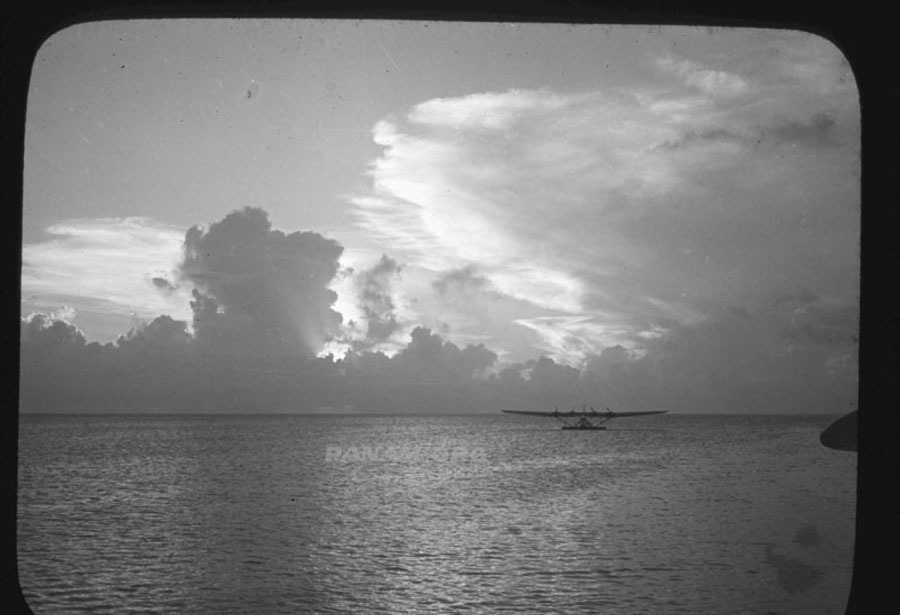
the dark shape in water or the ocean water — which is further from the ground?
the dark shape in water

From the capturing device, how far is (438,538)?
57.2 ft

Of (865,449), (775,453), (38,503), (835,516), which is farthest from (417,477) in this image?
(865,449)

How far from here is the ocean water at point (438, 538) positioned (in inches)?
464

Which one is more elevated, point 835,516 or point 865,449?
point 865,449

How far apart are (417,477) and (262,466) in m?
7.73

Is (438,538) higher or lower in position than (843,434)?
lower

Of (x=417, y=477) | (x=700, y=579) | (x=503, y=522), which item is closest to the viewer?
(x=700, y=579)

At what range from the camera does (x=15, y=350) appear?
56.6 inches

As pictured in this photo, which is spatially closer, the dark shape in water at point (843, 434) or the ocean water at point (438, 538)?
the dark shape in water at point (843, 434)

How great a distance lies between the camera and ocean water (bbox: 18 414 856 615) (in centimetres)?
1179

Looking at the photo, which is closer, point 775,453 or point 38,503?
point 38,503

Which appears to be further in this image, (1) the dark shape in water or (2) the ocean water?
(2) the ocean water

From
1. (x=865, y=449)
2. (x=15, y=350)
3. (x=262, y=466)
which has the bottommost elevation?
(x=262, y=466)

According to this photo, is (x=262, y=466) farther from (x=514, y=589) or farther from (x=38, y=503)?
(x=514, y=589)
